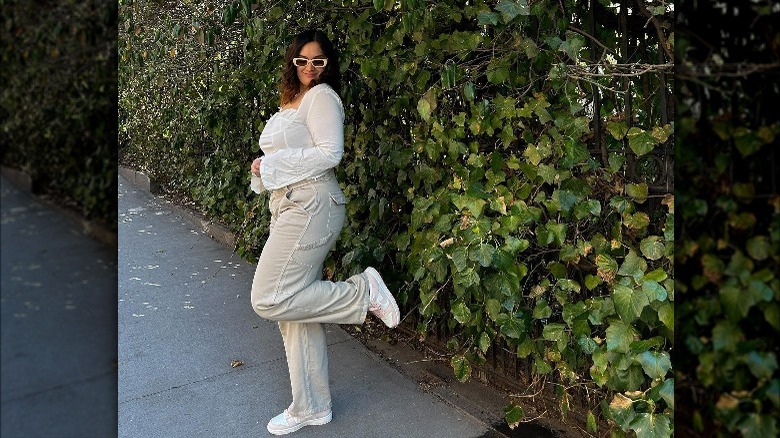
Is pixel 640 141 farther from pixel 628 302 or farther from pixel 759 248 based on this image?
pixel 759 248

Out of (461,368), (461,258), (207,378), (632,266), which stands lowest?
(207,378)

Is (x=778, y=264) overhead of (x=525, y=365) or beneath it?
overhead

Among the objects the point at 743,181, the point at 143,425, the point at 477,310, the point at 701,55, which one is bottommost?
the point at 143,425

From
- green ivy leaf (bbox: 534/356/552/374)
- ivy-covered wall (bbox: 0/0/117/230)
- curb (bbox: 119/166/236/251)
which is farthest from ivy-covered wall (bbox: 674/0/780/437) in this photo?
curb (bbox: 119/166/236/251)

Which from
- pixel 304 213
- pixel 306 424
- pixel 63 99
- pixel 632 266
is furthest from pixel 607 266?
pixel 63 99

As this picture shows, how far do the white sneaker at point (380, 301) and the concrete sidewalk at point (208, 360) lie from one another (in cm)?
38

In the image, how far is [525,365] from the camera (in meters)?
2.67

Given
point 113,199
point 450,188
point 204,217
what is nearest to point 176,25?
point 204,217

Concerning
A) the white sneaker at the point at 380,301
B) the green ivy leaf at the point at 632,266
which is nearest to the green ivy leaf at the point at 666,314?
the green ivy leaf at the point at 632,266

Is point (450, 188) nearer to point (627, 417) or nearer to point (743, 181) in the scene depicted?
point (627, 417)

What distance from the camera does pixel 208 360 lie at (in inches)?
126

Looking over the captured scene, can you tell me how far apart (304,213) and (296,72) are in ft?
1.72

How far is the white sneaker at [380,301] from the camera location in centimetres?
265

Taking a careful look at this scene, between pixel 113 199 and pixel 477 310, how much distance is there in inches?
72.7
